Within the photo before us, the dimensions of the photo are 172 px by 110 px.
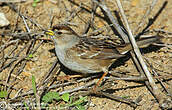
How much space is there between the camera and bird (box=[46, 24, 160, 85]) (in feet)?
16.8

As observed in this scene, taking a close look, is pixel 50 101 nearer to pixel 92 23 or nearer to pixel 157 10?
pixel 92 23

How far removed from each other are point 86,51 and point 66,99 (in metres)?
1.00

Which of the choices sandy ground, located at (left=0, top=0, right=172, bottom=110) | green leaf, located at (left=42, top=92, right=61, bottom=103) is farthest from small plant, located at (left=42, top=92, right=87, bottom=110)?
sandy ground, located at (left=0, top=0, right=172, bottom=110)

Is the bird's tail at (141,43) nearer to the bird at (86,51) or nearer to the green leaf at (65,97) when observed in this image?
the bird at (86,51)

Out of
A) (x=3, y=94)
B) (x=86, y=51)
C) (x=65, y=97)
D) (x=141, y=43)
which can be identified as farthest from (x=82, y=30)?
(x=3, y=94)

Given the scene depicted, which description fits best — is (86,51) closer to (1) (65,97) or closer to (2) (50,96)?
(1) (65,97)

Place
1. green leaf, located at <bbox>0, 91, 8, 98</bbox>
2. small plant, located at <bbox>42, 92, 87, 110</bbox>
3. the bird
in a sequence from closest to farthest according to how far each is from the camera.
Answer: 1. small plant, located at <bbox>42, 92, 87, 110</bbox>
2. green leaf, located at <bbox>0, 91, 8, 98</bbox>
3. the bird

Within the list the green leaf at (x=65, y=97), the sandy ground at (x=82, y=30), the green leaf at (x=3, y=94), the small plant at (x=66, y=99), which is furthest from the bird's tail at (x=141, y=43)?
the green leaf at (x=3, y=94)

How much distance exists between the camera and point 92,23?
20.1ft

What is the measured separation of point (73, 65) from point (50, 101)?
2.56ft

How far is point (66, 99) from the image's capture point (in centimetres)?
473

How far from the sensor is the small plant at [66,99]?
15.2 feet

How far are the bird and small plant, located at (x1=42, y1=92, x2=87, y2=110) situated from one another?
509 millimetres

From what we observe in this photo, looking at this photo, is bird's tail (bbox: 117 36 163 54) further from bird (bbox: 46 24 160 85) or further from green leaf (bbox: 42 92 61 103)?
green leaf (bbox: 42 92 61 103)
